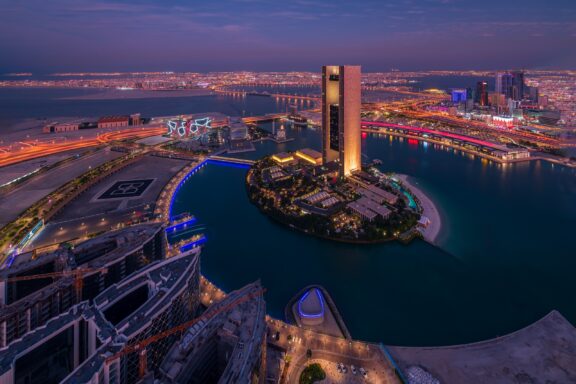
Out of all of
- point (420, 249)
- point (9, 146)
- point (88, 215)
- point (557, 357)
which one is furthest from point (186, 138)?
point (557, 357)

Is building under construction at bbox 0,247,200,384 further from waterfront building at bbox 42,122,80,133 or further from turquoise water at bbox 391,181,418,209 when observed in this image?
waterfront building at bbox 42,122,80,133

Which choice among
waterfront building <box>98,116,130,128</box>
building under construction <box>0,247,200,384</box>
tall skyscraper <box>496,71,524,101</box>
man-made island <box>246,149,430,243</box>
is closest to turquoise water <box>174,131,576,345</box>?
man-made island <box>246,149,430,243</box>

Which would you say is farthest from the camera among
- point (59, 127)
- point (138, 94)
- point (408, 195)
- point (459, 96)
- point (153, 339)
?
point (138, 94)

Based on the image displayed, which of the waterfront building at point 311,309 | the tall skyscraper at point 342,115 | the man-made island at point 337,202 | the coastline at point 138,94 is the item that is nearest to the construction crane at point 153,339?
the waterfront building at point 311,309

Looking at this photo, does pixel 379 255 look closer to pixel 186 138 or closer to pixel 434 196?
pixel 434 196

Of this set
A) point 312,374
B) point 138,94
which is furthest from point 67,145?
point 138,94

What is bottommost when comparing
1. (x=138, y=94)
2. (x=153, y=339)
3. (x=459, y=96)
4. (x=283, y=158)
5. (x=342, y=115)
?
(x=153, y=339)

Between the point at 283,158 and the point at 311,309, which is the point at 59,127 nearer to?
the point at 283,158

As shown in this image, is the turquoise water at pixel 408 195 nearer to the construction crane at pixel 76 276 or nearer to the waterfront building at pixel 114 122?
the construction crane at pixel 76 276
